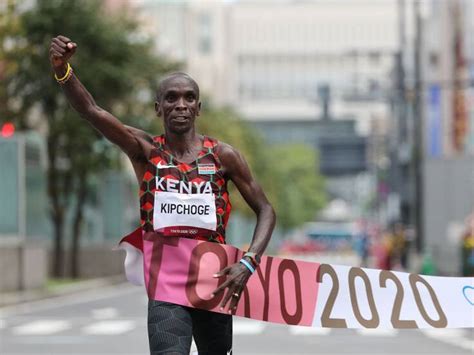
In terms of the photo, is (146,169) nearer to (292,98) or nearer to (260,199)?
(260,199)

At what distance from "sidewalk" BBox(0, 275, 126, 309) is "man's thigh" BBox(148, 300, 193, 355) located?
20190 millimetres

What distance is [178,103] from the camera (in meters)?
6.46

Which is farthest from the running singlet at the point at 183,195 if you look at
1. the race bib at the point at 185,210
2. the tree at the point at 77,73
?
the tree at the point at 77,73

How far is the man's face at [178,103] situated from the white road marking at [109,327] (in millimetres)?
13031

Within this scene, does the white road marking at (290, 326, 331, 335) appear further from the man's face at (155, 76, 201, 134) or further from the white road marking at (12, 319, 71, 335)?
the man's face at (155, 76, 201, 134)

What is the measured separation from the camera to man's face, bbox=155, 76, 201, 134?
21.2 ft

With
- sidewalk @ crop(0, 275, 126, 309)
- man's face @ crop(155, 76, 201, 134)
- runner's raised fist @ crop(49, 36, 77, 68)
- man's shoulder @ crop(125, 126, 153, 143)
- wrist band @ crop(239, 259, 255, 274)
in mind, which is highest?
runner's raised fist @ crop(49, 36, 77, 68)

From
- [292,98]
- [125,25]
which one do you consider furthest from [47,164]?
[292,98]

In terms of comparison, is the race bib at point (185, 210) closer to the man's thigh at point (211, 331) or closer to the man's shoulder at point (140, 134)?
the man's shoulder at point (140, 134)

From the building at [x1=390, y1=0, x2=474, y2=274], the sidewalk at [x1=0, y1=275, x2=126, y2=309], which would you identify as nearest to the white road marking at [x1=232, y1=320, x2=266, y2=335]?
the sidewalk at [x1=0, y1=275, x2=126, y2=309]

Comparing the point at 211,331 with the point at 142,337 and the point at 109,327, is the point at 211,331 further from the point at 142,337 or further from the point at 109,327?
the point at 109,327

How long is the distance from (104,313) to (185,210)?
18787mm

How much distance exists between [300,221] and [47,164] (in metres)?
95.0

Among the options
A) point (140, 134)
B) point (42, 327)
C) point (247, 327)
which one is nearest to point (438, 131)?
point (247, 327)
